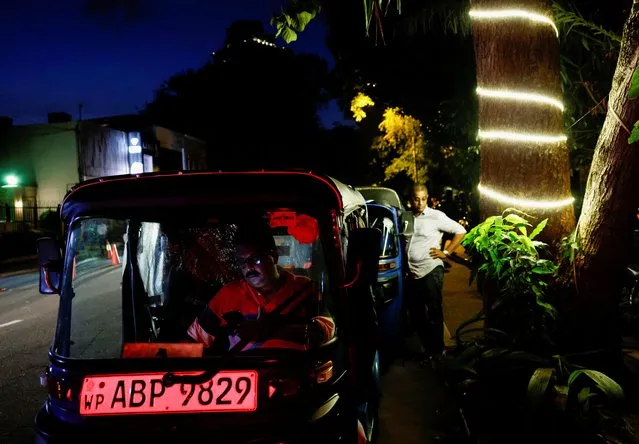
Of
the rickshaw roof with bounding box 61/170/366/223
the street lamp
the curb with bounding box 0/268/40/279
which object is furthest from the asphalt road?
the street lamp

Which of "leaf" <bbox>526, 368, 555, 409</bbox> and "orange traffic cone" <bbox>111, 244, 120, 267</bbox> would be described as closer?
"leaf" <bbox>526, 368, 555, 409</bbox>

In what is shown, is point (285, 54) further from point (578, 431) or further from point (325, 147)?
point (578, 431)

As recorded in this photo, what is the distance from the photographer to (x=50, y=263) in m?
3.13

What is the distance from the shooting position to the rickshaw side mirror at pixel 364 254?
284cm

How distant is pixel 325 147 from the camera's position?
147 feet

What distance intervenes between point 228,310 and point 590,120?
578 cm

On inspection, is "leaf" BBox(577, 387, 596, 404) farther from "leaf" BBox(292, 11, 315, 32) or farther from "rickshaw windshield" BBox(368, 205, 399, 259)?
"leaf" BBox(292, 11, 315, 32)

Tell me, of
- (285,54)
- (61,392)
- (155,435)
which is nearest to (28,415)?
(61,392)

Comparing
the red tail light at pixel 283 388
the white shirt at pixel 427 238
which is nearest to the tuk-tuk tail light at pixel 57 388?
the red tail light at pixel 283 388

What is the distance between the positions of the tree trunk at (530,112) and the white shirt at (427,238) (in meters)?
2.47

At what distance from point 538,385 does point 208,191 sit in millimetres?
2370

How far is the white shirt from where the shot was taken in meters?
6.36

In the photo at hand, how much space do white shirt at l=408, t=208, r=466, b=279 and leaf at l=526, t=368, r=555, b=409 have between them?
3.08 m

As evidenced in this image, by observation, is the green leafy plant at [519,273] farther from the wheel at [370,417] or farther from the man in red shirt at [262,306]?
the man in red shirt at [262,306]
